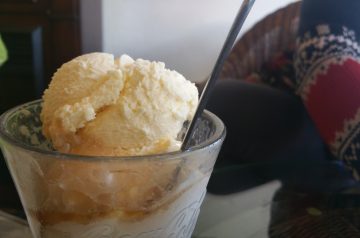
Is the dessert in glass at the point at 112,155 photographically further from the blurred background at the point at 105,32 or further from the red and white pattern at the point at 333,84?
the blurred background at the point at 105,32

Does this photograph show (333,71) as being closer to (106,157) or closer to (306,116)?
(306,116)

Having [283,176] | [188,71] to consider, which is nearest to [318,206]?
[283,176]

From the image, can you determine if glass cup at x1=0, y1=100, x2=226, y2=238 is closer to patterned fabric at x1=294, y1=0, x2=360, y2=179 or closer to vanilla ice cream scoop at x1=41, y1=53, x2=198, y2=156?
vanilla ice cream scoop at x1=41, y1=53, x2=198, y2=156

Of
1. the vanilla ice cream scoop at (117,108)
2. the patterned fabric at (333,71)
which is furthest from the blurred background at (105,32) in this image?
the vanilla ice cream scoop at (117,108)

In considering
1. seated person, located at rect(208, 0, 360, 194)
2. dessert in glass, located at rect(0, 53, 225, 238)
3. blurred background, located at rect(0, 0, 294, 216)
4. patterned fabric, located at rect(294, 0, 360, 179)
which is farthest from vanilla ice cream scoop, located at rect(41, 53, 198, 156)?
blurred background, located at rect(0, 0, 294, 216)

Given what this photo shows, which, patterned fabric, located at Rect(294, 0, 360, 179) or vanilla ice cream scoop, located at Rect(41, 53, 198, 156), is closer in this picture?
vanilla ice cream scoop, located at Rect(41, 53, 198, 156)

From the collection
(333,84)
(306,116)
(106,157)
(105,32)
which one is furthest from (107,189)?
(105,32)
